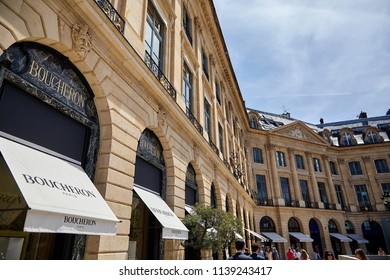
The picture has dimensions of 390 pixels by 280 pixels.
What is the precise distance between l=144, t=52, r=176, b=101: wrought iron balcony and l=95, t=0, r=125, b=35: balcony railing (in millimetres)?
1418

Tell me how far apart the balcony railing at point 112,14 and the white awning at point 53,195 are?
11.9 ft

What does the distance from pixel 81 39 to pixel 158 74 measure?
381 cm

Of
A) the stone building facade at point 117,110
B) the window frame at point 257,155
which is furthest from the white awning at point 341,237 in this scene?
the stone building facade at point 117,110

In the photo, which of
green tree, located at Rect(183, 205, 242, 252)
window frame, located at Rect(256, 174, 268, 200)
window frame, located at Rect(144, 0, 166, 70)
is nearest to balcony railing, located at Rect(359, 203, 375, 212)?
window frame, located at Rect(256, 174, 268, 200)

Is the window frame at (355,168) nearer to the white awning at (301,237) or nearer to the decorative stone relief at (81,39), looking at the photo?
the white awning at (301,237)

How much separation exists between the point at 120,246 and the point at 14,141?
290 cm

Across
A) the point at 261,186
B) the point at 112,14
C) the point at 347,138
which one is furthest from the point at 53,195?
the point at 347,138

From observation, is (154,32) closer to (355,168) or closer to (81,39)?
(81,39)

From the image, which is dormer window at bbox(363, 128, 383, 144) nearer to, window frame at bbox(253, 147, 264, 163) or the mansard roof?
the mansard roof

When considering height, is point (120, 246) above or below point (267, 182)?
below

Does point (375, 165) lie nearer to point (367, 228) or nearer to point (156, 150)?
point (367, 228)

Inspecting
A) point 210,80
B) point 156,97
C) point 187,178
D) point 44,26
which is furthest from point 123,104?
point 210,80

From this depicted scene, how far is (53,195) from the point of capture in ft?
11.5

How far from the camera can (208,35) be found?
18125 millimetres
